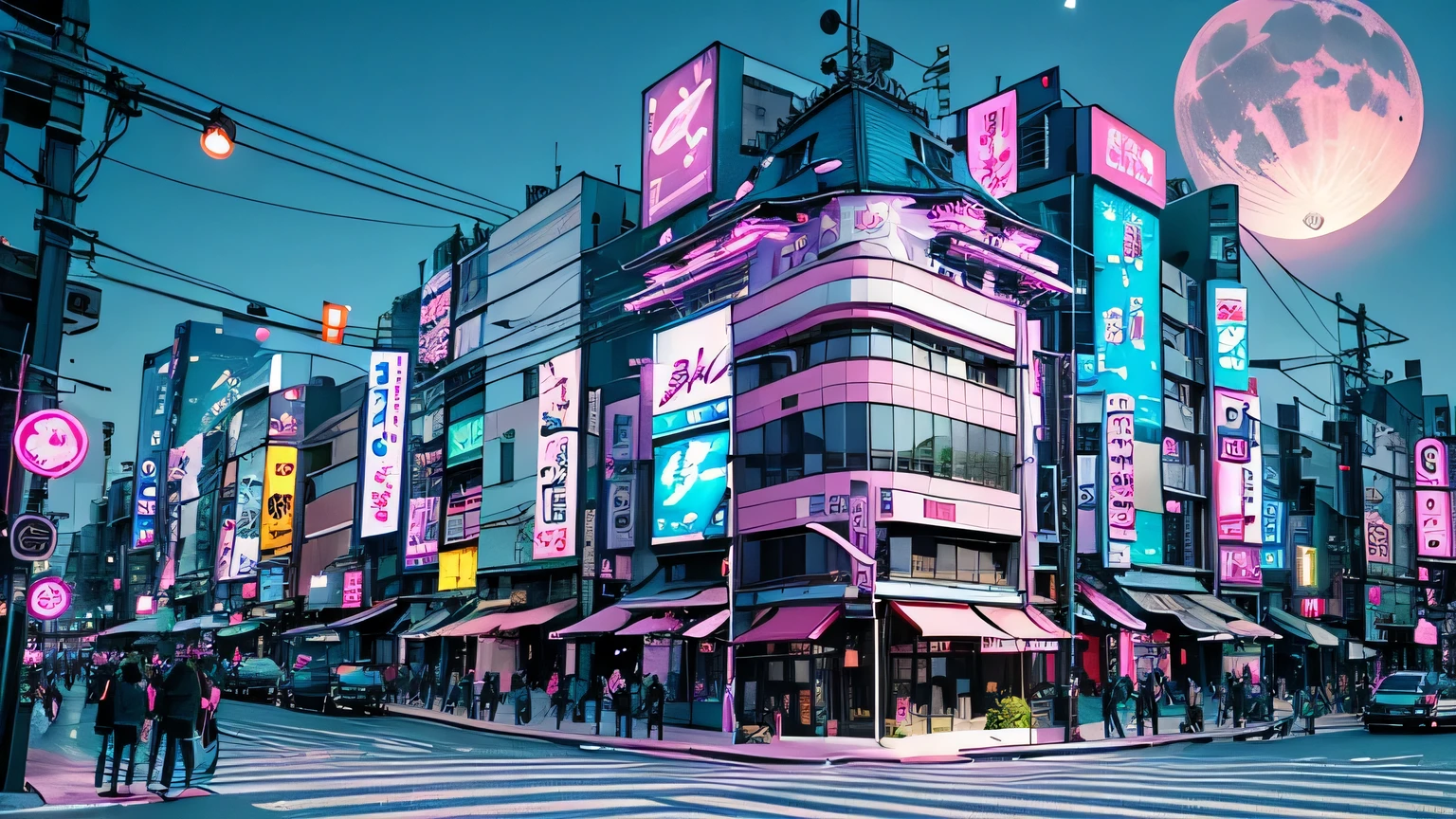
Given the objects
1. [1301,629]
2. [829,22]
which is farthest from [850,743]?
[1301,629]

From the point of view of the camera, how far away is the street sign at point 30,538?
1766 cm

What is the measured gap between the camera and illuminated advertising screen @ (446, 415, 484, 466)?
203ft

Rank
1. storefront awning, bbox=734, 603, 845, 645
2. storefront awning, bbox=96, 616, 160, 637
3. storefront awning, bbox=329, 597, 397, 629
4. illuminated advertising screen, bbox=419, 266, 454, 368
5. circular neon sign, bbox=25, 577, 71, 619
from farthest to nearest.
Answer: storefront awning, bbox=96, 616, 160, 637 → illuminated advertising screen, bbox=419, 266, 454, 368 → storefront awning, bbox=329, 597, 397, 629 → storefront awning, bbox=734, 603, 845, 645 → circular neon sign, bbox=25, 577, 71, 619

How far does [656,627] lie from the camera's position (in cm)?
4153

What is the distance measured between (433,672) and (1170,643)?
99.8 ft

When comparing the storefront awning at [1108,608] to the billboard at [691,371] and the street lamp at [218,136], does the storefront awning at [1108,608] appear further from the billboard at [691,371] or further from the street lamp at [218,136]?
the street lamp at [218,136]

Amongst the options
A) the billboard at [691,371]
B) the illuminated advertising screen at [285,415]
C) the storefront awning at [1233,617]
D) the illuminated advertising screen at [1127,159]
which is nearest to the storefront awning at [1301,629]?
the storefront awning at [1233,617]

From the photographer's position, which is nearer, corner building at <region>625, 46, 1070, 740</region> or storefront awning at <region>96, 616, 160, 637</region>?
corner building at <region>625, 46, 1070, 740</region>

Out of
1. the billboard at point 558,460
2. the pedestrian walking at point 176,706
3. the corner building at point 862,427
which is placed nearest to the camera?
the pedestrian walking at point 176,706

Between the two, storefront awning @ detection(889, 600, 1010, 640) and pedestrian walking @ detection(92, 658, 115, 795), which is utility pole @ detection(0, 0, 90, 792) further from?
storefront awning @ detection(889, 600, 1010, 640)

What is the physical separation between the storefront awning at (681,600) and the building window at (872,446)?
377 centimetres

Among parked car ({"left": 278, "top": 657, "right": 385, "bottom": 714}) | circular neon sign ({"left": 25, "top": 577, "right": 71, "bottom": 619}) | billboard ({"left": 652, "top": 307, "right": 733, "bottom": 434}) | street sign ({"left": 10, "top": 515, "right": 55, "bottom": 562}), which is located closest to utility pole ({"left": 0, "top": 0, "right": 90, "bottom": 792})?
street sign ({"left": 10, "top": 515, "right": 55, "bottom": 562})

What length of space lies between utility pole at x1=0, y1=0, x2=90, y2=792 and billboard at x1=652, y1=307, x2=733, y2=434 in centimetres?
2525

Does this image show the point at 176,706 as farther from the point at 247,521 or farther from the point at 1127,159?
the point at 247,521
